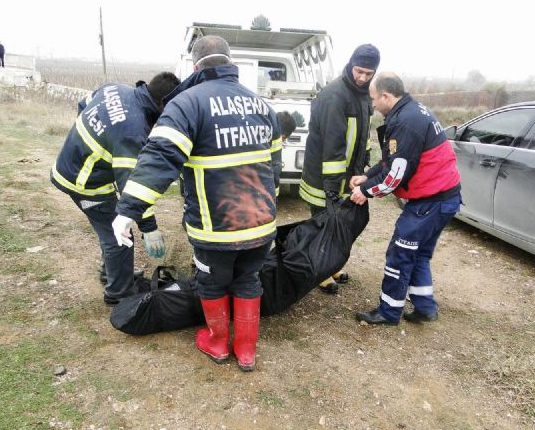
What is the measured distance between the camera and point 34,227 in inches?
167

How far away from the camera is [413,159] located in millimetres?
2572

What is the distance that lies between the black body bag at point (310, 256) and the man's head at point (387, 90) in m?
0.68

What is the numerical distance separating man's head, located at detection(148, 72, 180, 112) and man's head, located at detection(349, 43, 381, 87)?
121 cm

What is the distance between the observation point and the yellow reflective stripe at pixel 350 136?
2.91 meters

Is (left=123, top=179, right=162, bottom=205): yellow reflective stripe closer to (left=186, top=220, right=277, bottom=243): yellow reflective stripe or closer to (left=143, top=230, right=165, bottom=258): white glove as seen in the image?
(left=186, top=220, right=277, bottom=243): yellow reflective stripe

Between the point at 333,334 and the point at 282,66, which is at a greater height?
the point at 282,66

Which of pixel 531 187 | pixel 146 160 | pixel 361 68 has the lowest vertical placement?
pixel 531 187

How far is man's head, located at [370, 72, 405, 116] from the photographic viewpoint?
2.62 metres

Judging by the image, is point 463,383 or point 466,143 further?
point 466,143

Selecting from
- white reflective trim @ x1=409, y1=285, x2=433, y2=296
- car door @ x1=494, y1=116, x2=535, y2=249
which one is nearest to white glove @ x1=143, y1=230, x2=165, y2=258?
white reflective trim @ x1=409, y1=285, x2=433, y2=296

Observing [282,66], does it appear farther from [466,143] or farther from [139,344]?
[139,344]

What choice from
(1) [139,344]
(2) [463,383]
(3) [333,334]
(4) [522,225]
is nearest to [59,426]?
(1) [139,344]

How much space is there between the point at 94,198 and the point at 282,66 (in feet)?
17.3

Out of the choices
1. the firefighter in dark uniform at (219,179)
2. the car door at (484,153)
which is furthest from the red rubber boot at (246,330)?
the car door at (484,153)
